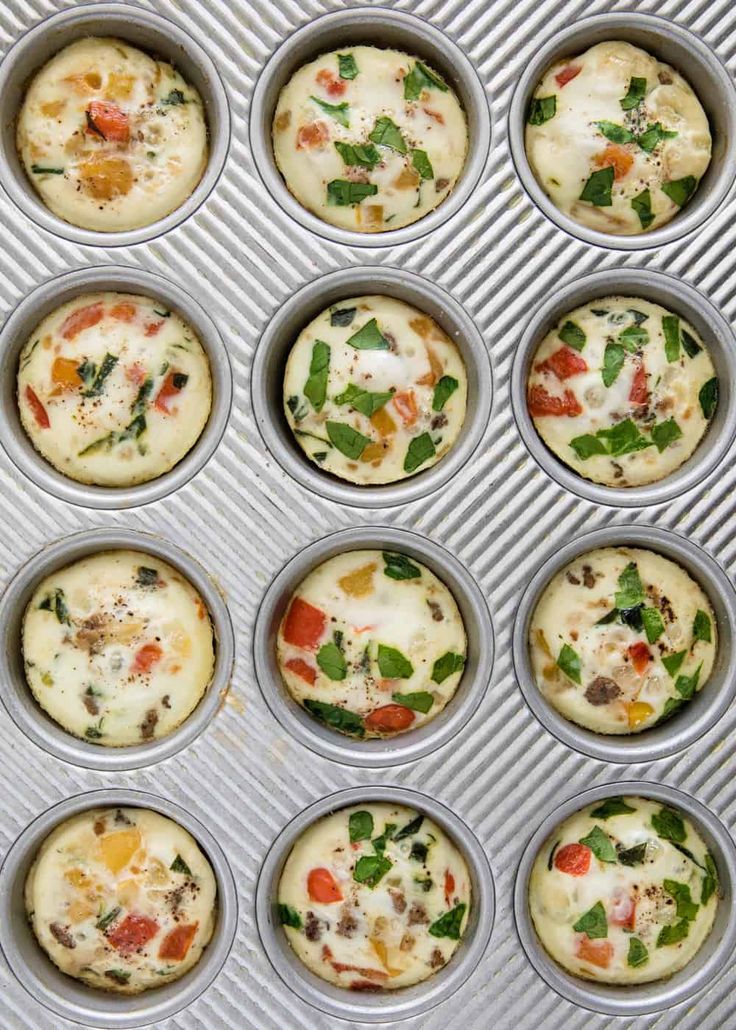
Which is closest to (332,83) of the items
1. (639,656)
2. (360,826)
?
(639,656)

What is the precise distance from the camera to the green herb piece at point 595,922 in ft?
6.77

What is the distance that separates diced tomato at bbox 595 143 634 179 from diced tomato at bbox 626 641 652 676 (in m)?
1.02

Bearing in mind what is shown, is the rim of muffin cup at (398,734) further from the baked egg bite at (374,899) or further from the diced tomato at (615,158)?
the diced tomato at (615,158)

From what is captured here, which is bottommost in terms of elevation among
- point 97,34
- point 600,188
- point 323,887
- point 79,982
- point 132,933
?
point 79,982

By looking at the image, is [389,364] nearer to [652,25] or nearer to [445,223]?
[445,223]

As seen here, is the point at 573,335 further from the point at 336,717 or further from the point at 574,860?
the point at 574,860

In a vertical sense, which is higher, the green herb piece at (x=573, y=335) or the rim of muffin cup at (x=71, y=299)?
the green herb piece at (x=573, y=335)

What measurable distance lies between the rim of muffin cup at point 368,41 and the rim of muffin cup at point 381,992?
1.20 metres

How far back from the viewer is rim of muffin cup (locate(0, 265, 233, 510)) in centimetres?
202

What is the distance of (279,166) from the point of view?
2.07m

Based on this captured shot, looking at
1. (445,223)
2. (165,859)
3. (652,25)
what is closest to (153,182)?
(445,223)

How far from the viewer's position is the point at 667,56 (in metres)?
2.12

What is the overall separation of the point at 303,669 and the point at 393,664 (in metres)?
0.20

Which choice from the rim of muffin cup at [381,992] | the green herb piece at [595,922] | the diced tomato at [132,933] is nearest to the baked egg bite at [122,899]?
the diced tomato at [132,933]
